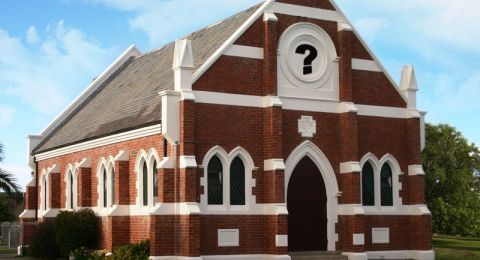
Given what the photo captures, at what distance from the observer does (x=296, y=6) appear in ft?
94.5

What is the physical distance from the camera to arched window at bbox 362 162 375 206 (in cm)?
2989

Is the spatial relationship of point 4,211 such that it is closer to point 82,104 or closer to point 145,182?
point 82,104

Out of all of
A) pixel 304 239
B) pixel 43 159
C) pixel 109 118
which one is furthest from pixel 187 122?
pixel 43 159

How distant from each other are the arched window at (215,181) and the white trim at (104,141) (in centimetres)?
230

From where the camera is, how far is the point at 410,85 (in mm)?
31297

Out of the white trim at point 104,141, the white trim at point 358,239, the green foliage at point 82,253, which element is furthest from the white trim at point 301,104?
the green foliage at point 82,253

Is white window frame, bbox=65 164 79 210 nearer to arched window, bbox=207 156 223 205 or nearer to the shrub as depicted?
the shrub

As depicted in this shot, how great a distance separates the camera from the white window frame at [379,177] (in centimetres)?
2987

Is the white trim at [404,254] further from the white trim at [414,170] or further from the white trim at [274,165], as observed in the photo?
the white trim at [274,165]

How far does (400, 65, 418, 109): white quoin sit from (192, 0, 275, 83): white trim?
6901 mm

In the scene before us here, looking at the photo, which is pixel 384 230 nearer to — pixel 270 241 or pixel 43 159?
pixel 270 241

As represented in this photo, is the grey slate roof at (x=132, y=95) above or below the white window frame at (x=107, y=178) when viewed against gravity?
above

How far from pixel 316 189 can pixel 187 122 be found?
6.18 metres

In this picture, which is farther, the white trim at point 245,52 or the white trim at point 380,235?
the white trim at point 380,235
